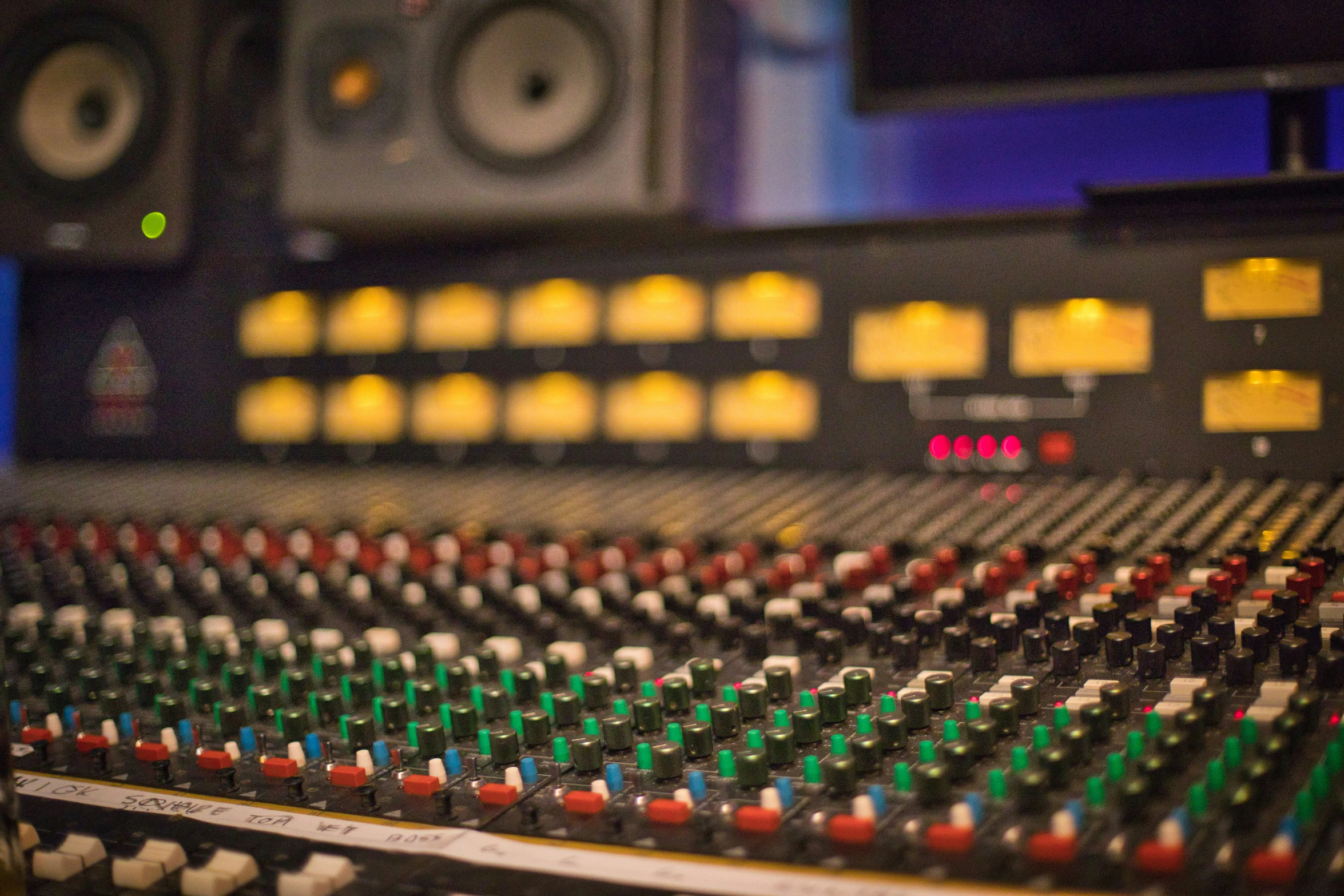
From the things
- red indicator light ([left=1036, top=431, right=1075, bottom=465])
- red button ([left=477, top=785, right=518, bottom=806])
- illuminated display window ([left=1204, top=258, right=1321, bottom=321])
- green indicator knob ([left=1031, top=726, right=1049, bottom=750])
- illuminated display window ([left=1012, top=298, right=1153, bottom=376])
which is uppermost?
illuminated display window ([left=1204, top=258, right=1321, bottom=321])

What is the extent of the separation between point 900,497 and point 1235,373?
19.4 inches

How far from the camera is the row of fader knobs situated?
732 millimetres

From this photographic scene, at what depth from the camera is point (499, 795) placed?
0.84m

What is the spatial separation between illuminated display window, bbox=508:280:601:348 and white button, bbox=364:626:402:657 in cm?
94

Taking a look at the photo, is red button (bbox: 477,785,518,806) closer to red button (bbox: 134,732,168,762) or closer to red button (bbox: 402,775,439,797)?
red button (bbox: 402,775,439,797)

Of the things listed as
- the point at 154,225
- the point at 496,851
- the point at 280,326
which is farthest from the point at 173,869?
the point at 154,225

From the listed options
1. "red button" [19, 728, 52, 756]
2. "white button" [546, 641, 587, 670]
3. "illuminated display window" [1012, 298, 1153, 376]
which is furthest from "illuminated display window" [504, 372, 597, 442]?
"red button" [19, 728, 52, 756]

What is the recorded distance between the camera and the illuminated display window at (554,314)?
6.79 feet

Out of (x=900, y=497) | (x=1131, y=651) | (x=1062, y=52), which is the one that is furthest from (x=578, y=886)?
(x=1062, y=52)

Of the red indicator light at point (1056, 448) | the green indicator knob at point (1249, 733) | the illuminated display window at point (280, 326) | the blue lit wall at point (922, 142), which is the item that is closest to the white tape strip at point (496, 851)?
the green indicator knob at point (1249, 733)

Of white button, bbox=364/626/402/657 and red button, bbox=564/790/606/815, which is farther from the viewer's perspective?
white button, bbox=364/626/402/657

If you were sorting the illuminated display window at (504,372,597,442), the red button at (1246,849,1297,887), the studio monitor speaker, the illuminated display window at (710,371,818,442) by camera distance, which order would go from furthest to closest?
the studio monitor speaker, the illuminated display window at (504,372,597,442), the illuminated display window at (710,371,818,442), the red button at (1246,849,1297,887)

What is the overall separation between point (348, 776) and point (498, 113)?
1465mm

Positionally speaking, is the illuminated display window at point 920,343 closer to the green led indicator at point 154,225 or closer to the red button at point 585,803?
the red button at point 585,803
